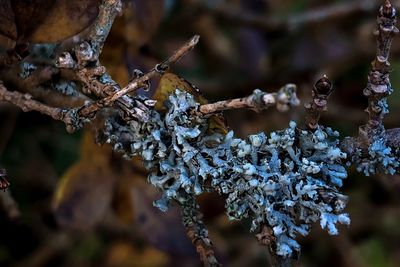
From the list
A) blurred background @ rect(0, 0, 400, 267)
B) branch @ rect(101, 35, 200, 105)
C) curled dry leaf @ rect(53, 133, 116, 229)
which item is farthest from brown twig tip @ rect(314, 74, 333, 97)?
blurred background @ rect(0, 0, 400, 267)

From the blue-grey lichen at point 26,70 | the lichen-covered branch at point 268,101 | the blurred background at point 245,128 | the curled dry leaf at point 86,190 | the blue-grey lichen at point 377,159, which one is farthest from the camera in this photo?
the blurred background at point 245,128

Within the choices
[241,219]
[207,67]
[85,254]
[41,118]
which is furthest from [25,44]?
[207,67]

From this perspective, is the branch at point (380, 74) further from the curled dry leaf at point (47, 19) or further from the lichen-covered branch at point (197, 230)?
the curled dry leaf at point (47, 19)

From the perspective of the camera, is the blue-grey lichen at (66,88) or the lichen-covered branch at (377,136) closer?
the lichen-covered branch at (377,136)

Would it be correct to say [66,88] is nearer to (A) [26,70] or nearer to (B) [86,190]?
(A) [26,70]

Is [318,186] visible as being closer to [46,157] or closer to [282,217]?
[282,217]

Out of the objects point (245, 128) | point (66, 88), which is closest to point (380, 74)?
point (66, 88)

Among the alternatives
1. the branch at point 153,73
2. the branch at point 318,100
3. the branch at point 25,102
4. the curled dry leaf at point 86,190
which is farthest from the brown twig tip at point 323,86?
the curled dry leaf at point 86,190
